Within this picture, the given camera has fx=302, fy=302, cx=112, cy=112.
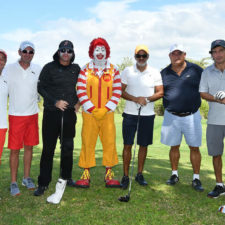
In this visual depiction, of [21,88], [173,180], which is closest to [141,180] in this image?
[173,180]

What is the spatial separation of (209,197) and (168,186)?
2.55 ft

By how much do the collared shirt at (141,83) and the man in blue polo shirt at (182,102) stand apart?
0.82ft

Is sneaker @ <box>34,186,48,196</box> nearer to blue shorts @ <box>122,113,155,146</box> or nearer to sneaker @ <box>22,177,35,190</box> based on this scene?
sneaker @ <box>22,177,35,190</box>

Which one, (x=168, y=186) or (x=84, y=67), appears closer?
(x=84, y=67)

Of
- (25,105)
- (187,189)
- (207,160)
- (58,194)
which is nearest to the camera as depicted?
(58,194)

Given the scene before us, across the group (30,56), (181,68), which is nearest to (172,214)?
(181,68)

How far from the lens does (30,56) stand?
4.91m

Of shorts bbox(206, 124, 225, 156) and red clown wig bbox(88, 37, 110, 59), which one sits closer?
shorts bbox(206, 124, 225, 156)

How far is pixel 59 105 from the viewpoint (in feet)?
15.2

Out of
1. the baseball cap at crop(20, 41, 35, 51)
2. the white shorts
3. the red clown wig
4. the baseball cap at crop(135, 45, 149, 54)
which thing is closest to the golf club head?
the white shorts

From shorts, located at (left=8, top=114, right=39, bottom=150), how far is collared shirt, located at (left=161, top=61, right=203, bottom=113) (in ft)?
7.97

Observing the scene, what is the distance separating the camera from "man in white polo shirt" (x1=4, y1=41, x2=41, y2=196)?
15.9ft

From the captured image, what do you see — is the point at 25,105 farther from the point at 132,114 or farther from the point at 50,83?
the point at 132,114

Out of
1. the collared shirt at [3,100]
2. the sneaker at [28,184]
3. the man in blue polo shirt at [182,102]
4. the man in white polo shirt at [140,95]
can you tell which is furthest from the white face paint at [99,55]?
the sneaker at [28,184]
